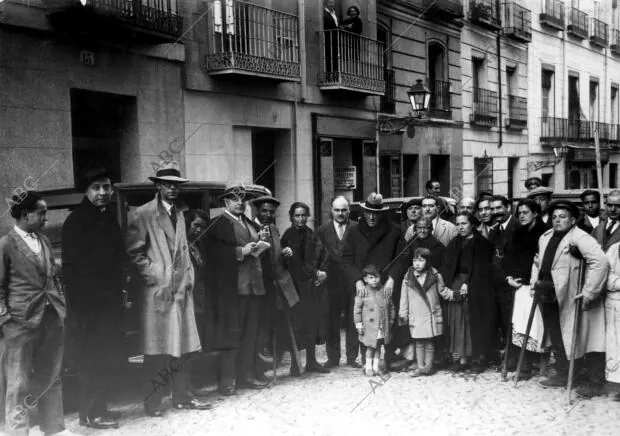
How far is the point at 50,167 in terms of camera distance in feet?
28.3

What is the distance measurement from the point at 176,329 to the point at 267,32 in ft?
26.1

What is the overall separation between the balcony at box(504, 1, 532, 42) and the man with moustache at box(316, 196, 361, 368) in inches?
576

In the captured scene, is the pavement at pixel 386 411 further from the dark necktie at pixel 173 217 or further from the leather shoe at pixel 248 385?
the dark necktie at pixel 173 217

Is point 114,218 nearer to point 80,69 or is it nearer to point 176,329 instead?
point 176,329

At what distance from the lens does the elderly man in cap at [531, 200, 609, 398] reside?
605cm

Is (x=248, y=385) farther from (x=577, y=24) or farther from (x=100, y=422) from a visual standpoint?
(x=577, y=24)

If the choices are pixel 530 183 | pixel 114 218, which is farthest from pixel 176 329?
pixel 530 183

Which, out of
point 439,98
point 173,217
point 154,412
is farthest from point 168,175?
point 439,98

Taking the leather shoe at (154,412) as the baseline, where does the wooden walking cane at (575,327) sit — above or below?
above

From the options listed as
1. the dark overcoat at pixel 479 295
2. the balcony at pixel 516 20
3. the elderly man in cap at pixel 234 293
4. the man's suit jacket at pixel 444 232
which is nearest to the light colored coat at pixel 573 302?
the dark overcoat at pixel 479 295

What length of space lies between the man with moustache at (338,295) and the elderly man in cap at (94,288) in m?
2.57

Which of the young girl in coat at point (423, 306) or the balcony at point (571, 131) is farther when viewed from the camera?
the balcony at point (571, 131)

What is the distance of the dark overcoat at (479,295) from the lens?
700cm

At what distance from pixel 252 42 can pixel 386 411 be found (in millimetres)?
8107
